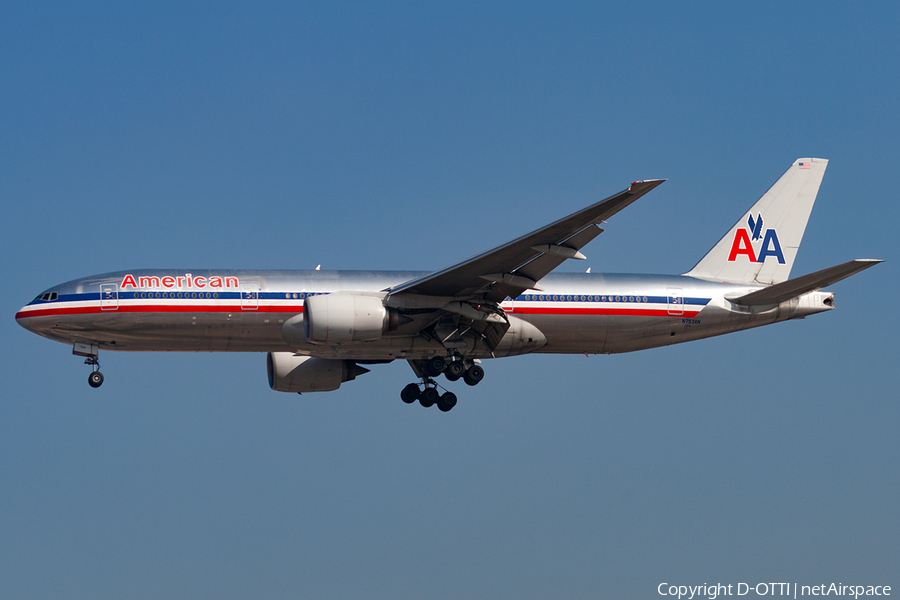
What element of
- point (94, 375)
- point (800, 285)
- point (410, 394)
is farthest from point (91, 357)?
point (800, 285)

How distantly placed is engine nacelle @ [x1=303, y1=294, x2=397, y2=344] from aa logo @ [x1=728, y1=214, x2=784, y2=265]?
14476mm

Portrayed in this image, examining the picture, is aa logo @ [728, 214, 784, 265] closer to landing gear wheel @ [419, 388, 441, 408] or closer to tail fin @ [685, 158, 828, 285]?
tail fin @ [685, 158, 828, 285]

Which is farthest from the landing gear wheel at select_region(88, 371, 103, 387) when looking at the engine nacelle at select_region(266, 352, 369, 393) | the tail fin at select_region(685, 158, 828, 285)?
the tail fin at select_region(685, 158, 828, 285)

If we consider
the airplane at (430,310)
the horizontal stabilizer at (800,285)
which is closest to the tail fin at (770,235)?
the airplane at (430,310)

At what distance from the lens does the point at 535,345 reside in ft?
120

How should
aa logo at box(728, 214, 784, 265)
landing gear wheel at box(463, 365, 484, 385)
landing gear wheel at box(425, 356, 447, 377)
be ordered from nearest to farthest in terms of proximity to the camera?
landing gear wheel at box(425, 356, 447, 377) < landing gear wheel at box(463, 365, 484, 385) < aa logo at box(728, 214, 784, 265)

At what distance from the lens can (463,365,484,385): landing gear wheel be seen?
37.3 meters

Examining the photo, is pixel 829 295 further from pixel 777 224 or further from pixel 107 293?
pixel 107 293

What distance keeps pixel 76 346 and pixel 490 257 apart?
45.7 ft

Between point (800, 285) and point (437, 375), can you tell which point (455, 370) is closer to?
point (437, 375)

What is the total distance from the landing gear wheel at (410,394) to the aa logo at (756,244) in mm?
12590

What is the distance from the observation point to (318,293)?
35.4m

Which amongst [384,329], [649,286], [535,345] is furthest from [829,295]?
[384,329]

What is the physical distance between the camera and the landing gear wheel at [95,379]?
35562 mm
